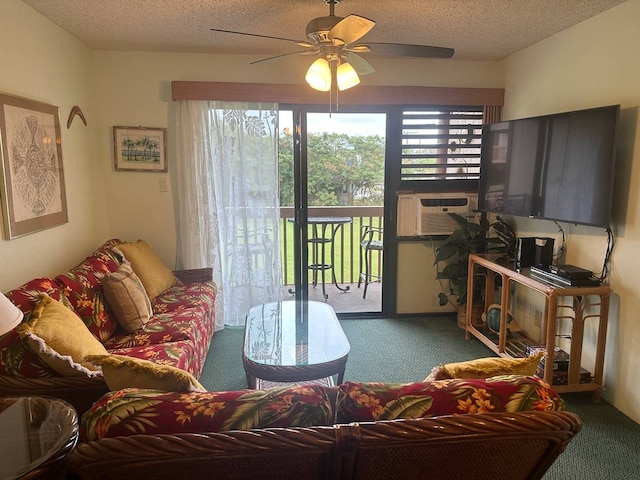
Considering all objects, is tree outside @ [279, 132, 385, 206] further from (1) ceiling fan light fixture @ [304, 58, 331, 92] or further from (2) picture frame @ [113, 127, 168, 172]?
(1) ceiling fan light fixture @ [304, 58, 331, 92]

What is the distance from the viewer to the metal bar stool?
14.6 ft

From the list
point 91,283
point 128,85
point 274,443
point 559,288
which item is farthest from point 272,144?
point 274,443

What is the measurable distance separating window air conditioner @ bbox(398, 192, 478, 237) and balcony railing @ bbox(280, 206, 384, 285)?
32 cm

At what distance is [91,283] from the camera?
8.29ft

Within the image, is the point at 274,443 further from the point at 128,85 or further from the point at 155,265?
the point at 128,85

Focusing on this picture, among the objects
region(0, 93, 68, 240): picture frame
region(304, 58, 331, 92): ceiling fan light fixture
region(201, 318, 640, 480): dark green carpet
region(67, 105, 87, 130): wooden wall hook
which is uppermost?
region(304, 58, 331, 92): ceiling fan light fixture

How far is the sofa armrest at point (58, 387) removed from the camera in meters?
1.62

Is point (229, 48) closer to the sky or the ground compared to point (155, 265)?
closer to the sky

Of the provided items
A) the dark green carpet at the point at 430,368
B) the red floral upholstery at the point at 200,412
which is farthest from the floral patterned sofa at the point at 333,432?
the dark green carpet at the point at 430,368

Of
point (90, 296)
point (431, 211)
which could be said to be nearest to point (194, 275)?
point (90, 296)

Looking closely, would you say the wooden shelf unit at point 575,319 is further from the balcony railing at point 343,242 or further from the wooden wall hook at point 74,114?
the wooden wall hook at point 74,114

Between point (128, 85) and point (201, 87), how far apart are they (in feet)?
2.00

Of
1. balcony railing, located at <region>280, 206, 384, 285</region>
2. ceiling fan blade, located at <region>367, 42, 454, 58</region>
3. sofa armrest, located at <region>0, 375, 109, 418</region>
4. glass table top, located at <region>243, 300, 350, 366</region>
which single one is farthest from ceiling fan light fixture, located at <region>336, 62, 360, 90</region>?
sofa armrest, located at <region>0, 375, 109, 418</region>

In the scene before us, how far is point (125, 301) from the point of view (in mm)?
2543
